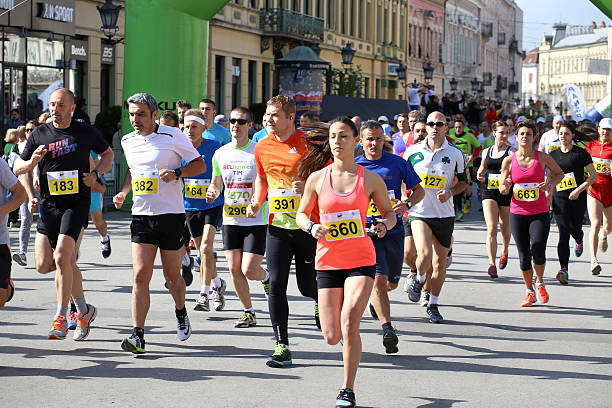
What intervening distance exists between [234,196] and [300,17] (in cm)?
3678

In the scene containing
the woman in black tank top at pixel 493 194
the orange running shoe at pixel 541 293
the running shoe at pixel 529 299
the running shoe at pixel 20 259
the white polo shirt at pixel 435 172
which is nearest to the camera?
the white polo shirt at pixel 435 172

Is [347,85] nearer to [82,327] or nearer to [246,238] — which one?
[246,238]

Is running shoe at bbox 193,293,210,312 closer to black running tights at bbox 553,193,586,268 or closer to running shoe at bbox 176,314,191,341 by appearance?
running shoe at bbox 176,314,191,341

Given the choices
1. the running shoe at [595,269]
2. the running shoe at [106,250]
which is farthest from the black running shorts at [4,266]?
the running shoe at [595,269]

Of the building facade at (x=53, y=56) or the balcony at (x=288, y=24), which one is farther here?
the balcony at (x=288, y=24)

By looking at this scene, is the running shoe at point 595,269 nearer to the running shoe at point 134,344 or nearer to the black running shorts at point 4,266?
the running shoe at point 134,344

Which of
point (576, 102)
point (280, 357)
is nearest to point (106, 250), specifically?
point (280, 357)

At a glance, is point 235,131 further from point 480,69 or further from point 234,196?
point 480,69

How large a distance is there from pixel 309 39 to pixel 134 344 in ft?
129

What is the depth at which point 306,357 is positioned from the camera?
26.7 ft

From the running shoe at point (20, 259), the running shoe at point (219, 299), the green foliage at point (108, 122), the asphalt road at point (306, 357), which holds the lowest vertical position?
the asphalt road at point (306, 357)

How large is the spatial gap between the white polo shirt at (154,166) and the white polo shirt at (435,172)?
267 centimetres

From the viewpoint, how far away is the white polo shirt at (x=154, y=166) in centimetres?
822

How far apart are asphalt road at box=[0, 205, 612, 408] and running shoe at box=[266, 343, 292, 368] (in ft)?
0.28
